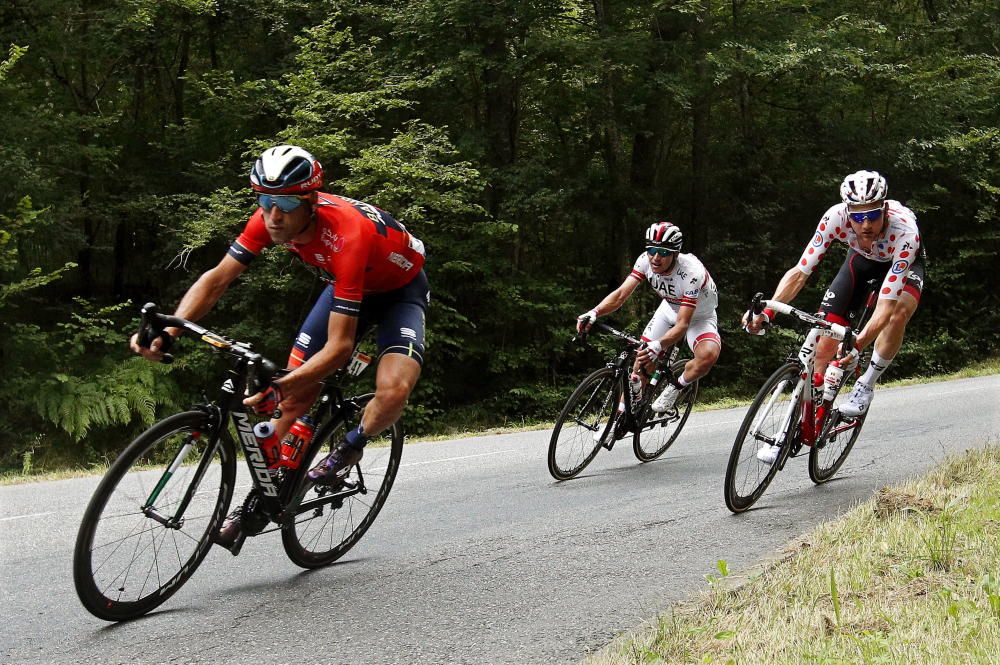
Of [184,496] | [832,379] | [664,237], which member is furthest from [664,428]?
[184,496]

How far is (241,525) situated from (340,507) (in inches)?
32.2

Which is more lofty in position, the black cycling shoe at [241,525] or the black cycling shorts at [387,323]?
A: the black cycling shorts at [387,323]

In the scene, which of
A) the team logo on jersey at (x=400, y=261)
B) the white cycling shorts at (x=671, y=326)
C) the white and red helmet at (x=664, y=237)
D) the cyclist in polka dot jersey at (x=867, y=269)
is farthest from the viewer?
the white cycling shorts at (x=671, y=326)

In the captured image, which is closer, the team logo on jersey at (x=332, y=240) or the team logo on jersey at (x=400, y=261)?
the team logo on jersey at (x=332, y=240)

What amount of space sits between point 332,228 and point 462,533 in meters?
2.29

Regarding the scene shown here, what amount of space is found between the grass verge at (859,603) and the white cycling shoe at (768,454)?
916 millimetres

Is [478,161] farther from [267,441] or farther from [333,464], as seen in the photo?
[267,441]

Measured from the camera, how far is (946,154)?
942 inches

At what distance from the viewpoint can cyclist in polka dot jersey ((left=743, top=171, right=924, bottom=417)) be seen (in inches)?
253

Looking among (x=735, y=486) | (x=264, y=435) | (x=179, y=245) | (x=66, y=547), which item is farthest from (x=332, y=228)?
(x=179, y=245)

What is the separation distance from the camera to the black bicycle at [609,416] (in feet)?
25.2

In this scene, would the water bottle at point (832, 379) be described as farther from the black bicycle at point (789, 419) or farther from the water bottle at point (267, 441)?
the water bottle at point (267, 441)

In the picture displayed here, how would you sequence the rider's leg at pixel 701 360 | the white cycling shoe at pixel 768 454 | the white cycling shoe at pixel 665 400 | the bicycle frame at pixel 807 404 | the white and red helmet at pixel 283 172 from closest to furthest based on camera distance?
the white and red helmet at pixel 283 172, the white cycling shoe at pixel 768 454, the bicycle frame at pixel 807 404, the white cycling shoe at pixel 665 400, the rider's leg at pixel 701 360

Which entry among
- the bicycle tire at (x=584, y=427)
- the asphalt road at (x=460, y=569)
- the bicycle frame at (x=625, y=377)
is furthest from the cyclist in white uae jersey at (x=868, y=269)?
the bicycle tire at (x=584, y=427)
